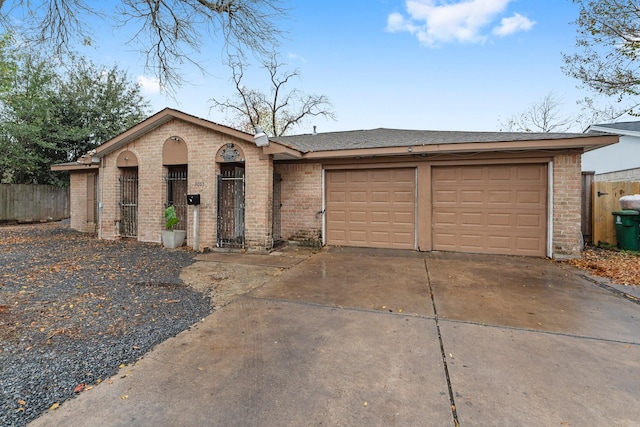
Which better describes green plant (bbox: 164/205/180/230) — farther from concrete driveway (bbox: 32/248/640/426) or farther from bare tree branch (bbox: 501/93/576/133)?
bare tree branch (bbox: 501/93/576/133)

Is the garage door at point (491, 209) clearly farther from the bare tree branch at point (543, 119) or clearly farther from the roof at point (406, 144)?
the bare tree branch at point (543, 119)

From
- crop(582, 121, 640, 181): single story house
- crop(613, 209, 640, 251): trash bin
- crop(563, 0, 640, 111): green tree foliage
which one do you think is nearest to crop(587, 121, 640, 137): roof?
crop(582, 121, 640, 181): single story house

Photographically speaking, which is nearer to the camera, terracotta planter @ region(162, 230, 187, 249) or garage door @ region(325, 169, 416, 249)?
garage door @ region(325, 169, 416, 249)

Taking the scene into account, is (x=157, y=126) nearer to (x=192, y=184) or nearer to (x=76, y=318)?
(x=192, y=184)

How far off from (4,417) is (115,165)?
8.24 metres

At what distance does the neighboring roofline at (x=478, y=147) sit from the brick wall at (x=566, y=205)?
367 millimetres

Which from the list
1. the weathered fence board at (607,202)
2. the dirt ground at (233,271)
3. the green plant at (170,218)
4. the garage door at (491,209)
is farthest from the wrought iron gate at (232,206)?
the weathered fence board at (607,202)

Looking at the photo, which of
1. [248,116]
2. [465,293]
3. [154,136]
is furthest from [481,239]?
[248,116]

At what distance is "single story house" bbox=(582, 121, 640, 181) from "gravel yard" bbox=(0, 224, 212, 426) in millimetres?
17585

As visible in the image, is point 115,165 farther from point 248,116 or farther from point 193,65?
point 248,116

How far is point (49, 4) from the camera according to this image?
5.48 m

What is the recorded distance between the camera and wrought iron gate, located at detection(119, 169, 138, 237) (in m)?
8.79

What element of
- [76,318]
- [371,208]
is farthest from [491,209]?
[76,318]

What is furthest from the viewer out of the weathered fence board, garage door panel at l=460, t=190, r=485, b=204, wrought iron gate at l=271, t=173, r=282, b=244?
wrought iron gate at l=271, t=173, r=282, b=244
